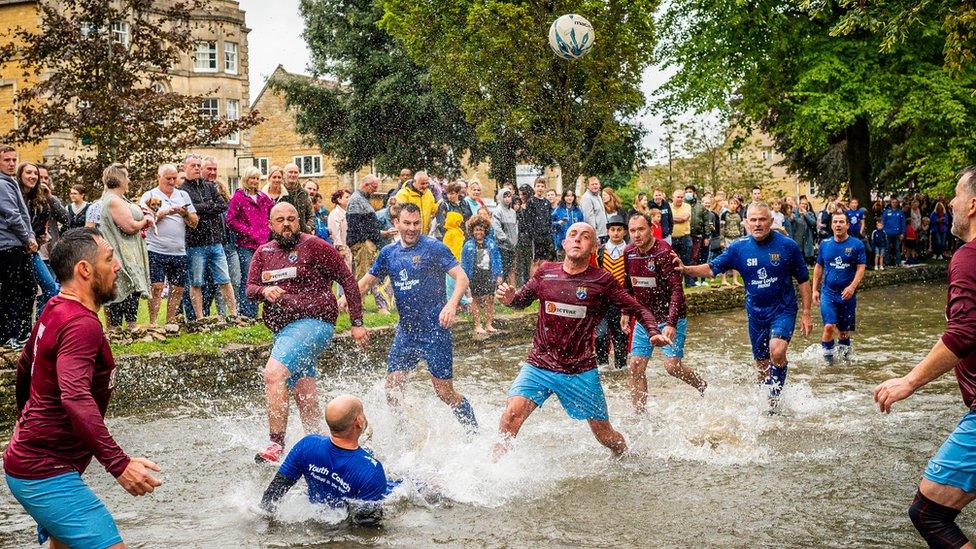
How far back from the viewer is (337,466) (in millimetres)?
6199

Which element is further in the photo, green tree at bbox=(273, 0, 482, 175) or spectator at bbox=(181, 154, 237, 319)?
green tree at bbox=(273, 0, 482, 175)

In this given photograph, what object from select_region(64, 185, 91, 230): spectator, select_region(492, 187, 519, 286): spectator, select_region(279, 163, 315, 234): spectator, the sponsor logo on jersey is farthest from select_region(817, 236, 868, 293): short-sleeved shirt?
select_region(64, 185, 91, 230): spectator

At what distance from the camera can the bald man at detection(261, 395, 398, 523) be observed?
20.2ft

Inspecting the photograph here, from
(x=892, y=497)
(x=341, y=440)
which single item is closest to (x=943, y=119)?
(x=892, y=497)

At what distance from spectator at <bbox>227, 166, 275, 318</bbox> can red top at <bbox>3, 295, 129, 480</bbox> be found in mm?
9339

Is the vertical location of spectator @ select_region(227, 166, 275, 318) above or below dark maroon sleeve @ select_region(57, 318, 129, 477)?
above

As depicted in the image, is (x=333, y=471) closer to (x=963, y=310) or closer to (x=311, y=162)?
(x=963, y=310)

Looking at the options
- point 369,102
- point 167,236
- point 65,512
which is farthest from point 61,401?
point 369,102

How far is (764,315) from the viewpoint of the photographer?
10242 millimetres

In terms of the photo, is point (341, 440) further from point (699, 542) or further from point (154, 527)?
point (699, 542)

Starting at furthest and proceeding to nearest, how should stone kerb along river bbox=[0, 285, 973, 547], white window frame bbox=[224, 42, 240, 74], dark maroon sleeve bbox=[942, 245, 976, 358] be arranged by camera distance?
white window frame bbox=[224, 42, 240, 74]
stone kerb along river bbox=[0, 285, 973, 547]
dark maroon sleeve bbox=[942, 245, 976, 358]

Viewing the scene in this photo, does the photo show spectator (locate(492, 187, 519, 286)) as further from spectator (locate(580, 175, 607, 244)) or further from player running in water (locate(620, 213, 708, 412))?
player running in water (locate(620, 213, 708, 412))

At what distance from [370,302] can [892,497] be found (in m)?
11.9

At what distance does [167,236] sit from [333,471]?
24.0ft
